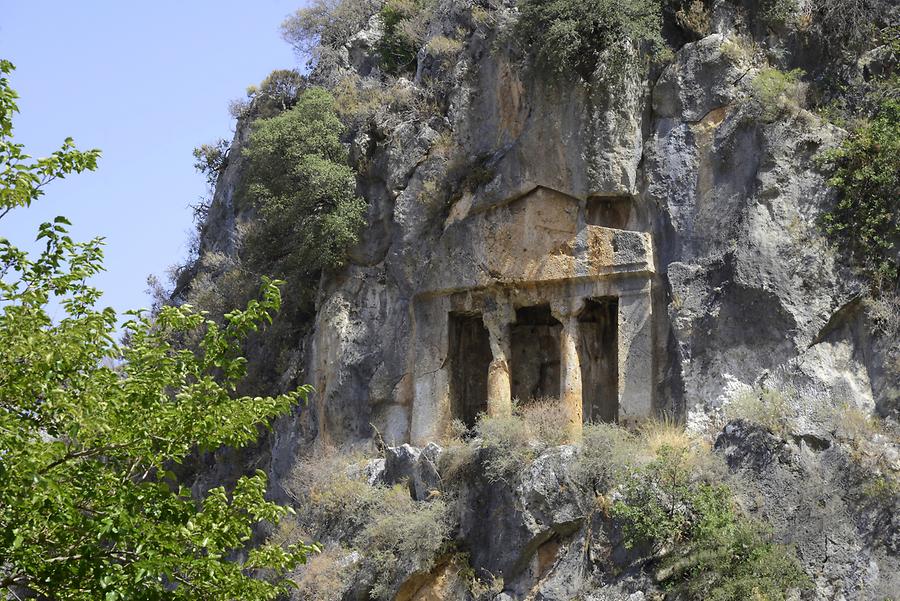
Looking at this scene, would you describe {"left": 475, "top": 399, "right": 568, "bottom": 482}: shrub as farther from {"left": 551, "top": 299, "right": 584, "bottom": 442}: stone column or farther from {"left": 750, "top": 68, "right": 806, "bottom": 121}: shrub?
{"left": 750, "top": 68, "right": 806, "bottom": 121}: shrub

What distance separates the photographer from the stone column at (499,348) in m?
25.3

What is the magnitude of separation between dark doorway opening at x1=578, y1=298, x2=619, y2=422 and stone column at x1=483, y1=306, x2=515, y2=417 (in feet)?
4.41

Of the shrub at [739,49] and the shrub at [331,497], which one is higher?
the shrub at [739,49]

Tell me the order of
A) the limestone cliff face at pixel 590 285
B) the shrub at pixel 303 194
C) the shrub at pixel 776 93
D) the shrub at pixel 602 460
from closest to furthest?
the shrub at pixel 602 460 < the limestone cliff face at pixel 590 285 < the shrub at pixel 776 93 < the shrub at pixel 303 194

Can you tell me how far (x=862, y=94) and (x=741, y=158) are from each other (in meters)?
2.38

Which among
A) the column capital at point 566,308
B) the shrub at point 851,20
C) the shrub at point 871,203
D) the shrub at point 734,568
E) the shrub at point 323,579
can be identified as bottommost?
the shrub at point 323,579

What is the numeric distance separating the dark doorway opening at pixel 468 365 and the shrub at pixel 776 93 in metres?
6.58

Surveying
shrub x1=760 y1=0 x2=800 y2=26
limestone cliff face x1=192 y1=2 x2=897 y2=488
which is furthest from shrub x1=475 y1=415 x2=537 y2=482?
shrub x1=760 y1=0 x2=800 y2=26

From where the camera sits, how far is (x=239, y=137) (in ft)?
112

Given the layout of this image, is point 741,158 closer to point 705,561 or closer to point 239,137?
point 705,561

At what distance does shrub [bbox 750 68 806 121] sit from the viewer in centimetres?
2309

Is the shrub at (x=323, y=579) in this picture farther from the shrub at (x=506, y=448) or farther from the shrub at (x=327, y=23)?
the shrub at (x=327, y=23)

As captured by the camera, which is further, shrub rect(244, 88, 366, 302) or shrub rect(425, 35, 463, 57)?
shrub rect(425, 35, 463, 57)

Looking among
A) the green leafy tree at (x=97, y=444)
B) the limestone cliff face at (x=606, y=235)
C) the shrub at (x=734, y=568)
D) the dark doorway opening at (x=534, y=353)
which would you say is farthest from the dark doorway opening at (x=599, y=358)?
the green leafy tree at (x=97, y=444)
